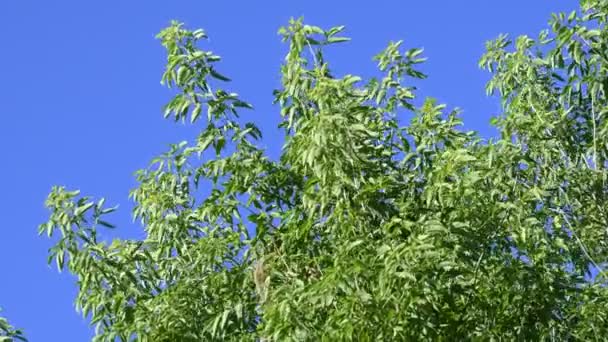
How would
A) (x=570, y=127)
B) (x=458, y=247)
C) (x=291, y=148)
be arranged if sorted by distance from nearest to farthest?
(x=458, y=247) < (x=291, y=148) < (x=570, y=127)

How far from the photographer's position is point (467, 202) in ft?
26.3

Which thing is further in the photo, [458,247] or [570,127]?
[570,127]

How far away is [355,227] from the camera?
7891 mm

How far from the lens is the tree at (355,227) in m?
7.54

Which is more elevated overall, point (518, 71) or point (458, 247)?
point (518, 71)

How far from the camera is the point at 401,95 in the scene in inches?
357

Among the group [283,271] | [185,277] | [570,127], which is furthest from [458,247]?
[570,127]

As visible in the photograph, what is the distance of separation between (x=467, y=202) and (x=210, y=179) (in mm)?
1842

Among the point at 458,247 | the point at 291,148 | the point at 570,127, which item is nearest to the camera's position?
the point at 458,247

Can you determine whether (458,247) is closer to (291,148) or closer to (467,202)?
(467,202)

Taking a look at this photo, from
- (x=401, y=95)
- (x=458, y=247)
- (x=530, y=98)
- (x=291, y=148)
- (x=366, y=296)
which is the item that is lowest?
(x=366, y=296)

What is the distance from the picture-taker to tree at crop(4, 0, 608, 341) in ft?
24.7

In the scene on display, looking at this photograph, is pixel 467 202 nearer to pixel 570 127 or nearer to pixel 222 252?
pixel 222 252

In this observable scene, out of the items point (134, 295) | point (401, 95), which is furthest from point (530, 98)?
point (134, 295)
